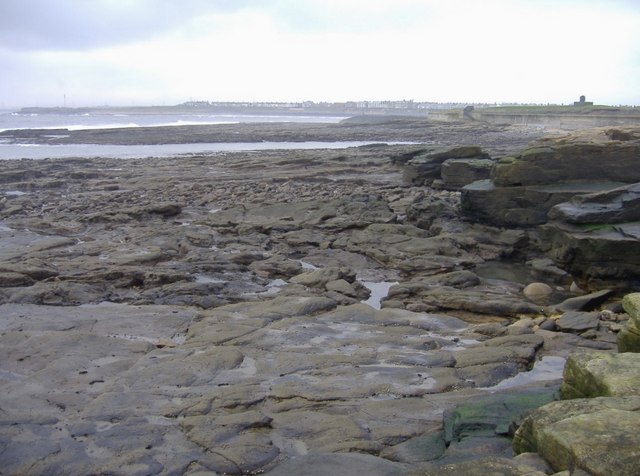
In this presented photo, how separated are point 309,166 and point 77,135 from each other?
1454 inches

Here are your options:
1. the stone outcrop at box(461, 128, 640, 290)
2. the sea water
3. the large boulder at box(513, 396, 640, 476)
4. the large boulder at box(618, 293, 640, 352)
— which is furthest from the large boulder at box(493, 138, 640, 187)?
the sea water

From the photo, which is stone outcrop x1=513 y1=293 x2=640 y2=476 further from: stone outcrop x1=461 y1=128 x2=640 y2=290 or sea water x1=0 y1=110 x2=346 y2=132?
sea water x1=0 y1=110 x2=346 y2=132

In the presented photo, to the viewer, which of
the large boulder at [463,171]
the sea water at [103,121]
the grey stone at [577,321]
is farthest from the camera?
the sea water at [103,121]

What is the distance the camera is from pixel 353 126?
73750mm

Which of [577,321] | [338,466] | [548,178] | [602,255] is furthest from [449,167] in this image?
[338,466]

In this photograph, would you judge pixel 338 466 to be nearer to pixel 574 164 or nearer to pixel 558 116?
pixel 574 164

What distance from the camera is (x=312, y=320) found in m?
9.77

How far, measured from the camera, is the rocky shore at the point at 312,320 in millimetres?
6043

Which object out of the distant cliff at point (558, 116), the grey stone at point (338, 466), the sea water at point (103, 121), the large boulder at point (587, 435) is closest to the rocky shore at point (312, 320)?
the grey stone at point (338, 466)

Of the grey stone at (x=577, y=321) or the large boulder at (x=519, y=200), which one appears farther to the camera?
the large boulder at (x=519, y=200)

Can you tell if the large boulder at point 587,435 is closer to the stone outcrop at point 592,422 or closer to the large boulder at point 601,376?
the stone outcrop at point 592,422

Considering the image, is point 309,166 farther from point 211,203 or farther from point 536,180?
point 536,180

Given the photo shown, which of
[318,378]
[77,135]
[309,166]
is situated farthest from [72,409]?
[77,135]

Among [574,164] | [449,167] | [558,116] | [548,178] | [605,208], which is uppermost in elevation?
[558,116]
